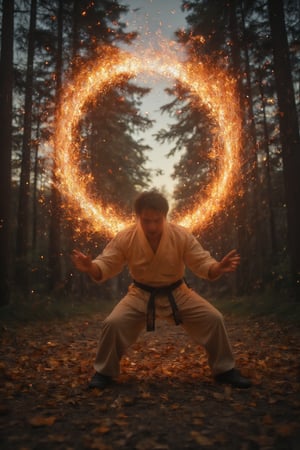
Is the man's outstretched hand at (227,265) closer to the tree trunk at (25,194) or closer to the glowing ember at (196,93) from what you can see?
the glowing ember at (196,93)

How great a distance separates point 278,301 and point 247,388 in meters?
7.80

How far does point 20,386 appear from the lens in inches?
191

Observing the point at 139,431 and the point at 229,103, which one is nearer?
the point at 139,431

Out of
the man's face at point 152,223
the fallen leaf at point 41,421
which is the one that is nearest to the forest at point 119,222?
the fallen leaf at point 41,421

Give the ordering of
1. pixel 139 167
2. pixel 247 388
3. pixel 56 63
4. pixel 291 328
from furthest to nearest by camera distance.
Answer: pixel 139 167 < pixel 56 63 < pixel 291 328 < pixel 247 388

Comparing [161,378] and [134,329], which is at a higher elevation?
[134,329]

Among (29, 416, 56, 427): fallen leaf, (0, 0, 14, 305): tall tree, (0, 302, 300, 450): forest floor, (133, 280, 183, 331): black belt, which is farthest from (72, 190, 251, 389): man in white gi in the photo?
(0, 0, 14, 305): tall tree

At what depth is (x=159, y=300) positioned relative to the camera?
5.41 m

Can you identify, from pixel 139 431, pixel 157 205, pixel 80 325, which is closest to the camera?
pixel 139 431

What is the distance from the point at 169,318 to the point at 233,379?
44.6 inches

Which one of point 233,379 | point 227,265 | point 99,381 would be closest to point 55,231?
point 99,381

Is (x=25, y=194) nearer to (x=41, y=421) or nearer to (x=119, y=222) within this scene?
(x=119, y=222)

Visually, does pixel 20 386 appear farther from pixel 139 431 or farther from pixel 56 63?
pixel 56 63

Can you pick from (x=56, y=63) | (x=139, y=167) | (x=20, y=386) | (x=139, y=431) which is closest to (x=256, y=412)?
(x=139, y=431)
